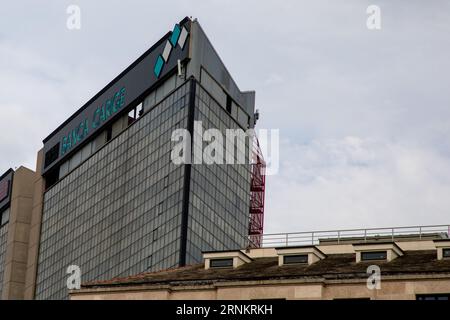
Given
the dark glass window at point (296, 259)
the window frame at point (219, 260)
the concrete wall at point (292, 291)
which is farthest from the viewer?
the window frame at point (219, 260)

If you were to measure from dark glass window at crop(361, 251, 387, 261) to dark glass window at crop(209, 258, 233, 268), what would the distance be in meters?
8.96

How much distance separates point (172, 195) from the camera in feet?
636

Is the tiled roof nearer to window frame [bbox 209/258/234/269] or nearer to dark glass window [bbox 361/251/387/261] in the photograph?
dark glass window [bbox 361/251/387/261]

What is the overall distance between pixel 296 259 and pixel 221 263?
5.35 m

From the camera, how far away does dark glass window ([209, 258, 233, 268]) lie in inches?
2832

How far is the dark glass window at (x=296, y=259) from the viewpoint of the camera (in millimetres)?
69119

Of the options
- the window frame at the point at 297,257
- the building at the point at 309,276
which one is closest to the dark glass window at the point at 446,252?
the building at the point at 309,276

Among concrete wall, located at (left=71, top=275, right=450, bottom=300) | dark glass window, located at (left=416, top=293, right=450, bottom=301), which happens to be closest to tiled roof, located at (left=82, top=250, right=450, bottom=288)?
concrete wall, located at (left=71, top=275, right=450, bottom=300)

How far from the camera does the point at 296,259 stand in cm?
6925

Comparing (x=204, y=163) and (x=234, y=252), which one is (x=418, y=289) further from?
(x=204, y=163)

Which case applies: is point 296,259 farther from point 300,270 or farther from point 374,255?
point 374,255

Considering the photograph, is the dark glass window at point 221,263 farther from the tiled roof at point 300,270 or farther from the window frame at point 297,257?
the window frame at point 297,257
